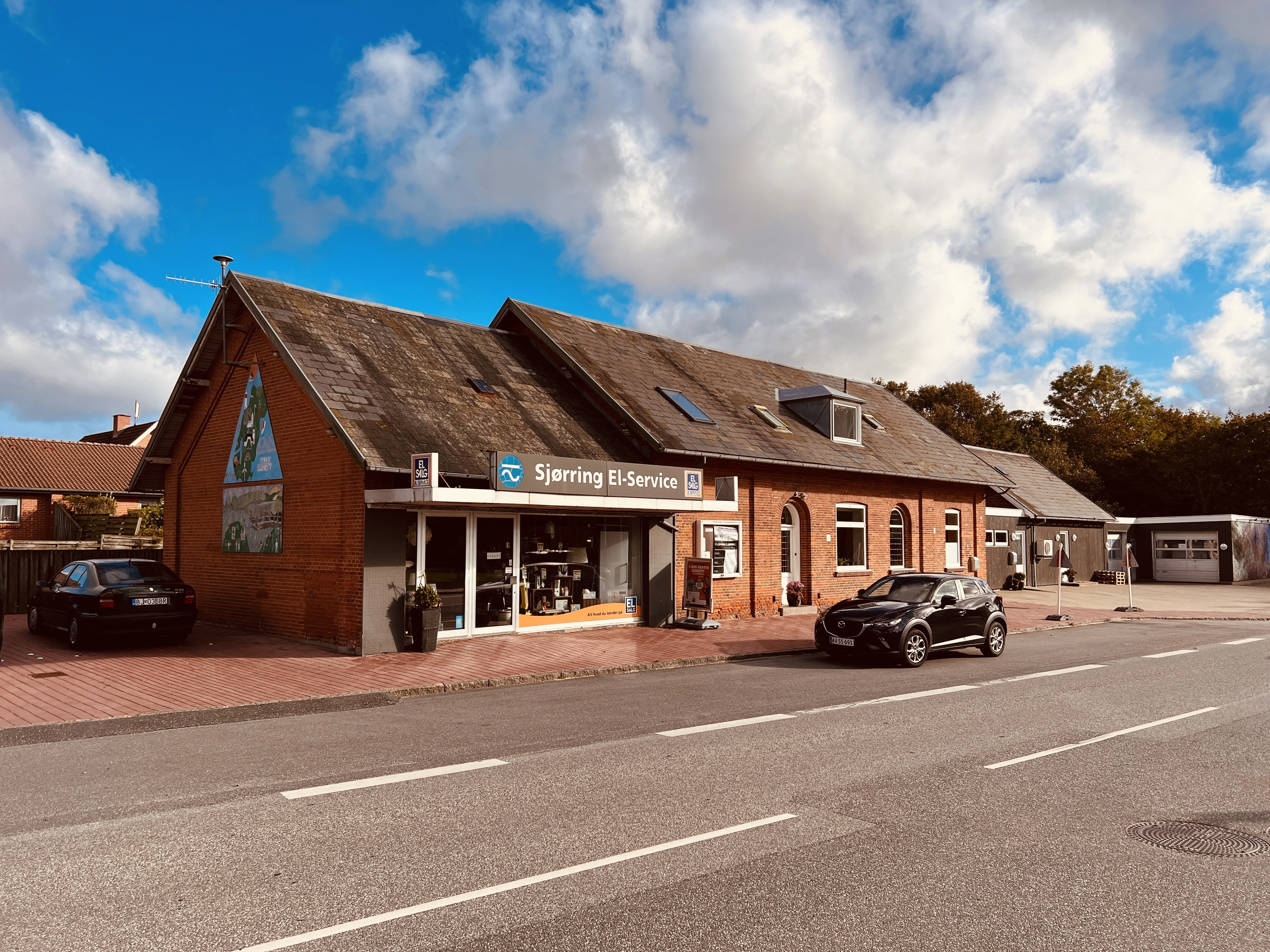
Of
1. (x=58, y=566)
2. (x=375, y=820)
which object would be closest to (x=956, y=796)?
(x=375, y=820)

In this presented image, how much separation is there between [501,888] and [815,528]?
61.6 feet

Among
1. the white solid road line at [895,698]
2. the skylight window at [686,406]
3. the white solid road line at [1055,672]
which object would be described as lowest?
the white solid road line at [1055,672]

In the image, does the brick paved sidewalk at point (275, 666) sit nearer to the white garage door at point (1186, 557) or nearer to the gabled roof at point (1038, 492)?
the gabled roof at point (1038, 492)

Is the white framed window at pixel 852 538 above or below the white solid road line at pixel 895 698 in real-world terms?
above

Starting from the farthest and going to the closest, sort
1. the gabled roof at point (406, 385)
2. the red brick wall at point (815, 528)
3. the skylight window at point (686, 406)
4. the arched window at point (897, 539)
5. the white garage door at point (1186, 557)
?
the white garage door at point (1186, 557) → the arched window at point (897, 539) → the skylight window at point (686, 406) → the red brick wall at point (815, 528) → the gabled roof at point (406, 385)

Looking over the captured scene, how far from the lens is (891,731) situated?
8.78m

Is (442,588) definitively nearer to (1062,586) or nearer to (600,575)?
(600,575)

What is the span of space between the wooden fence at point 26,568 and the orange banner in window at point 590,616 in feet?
32.9

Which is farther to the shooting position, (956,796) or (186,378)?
(186,378)

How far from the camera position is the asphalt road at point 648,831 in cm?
420

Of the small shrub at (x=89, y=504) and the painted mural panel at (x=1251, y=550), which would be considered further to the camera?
the painted mural panel at (x=1251, y=550)

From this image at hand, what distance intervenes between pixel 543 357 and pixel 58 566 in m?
12.1

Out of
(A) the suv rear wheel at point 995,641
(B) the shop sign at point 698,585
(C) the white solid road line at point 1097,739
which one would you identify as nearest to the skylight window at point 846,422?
(B) the shop sign at point 698,585

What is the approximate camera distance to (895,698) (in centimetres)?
1092
